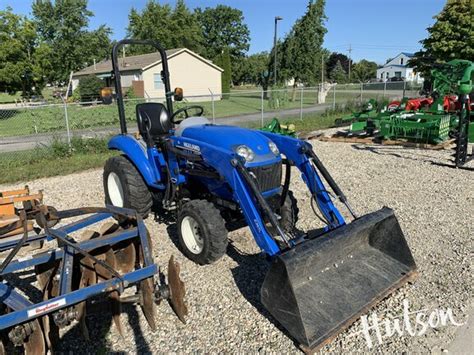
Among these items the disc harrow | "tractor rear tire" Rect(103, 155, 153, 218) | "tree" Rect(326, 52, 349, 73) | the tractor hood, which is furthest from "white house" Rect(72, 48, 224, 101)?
"tree" Rect(326, 52, 349, 73)

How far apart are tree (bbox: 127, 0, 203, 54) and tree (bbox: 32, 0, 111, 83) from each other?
5276 mm

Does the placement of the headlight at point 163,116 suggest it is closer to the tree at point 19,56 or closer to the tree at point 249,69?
the tree at point 19,56

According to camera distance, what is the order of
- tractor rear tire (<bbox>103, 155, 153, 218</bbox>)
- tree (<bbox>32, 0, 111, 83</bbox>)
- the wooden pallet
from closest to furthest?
1. tractor rear tire (<bbox>103, 155, 153, 218</bbox>)
2. the wooden pallet
3. tree (<bbox>32, 0, 111, 83</bbox>)

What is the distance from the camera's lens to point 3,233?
13.1ft

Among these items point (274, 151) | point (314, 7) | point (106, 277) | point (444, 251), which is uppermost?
point (314, 7)

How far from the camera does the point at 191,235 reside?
4297 mm

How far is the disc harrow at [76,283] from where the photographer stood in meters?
2.69

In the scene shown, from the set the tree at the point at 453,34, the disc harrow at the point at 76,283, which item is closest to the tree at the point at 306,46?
the tree at the point at 453,34

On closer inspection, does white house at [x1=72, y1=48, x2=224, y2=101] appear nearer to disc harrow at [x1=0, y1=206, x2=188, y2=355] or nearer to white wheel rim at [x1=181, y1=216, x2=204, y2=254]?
white wheel rim at [x1=181, y1=216, x2=204, y2=254]

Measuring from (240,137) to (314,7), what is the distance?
2823 cm

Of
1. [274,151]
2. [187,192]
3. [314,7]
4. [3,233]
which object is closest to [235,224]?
[187,192]

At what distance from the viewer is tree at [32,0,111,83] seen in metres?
47.1

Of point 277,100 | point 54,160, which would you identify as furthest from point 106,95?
point 277,100

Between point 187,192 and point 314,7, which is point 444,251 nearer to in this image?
point 187,192
